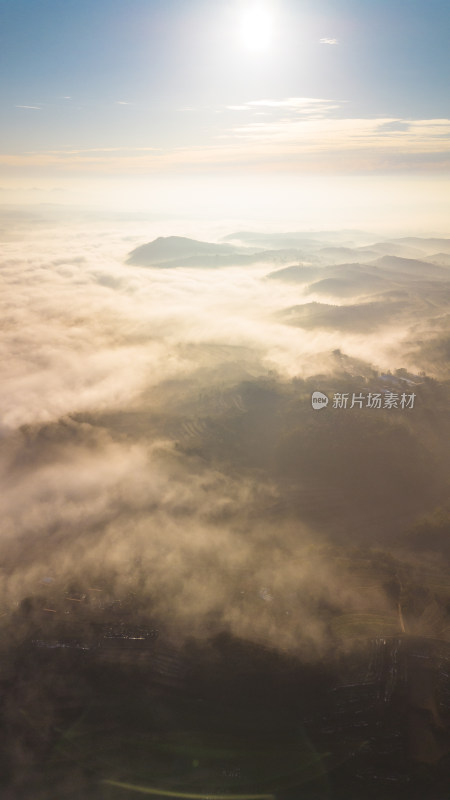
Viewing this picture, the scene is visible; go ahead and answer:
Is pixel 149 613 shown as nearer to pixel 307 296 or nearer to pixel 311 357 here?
pixel 311 357

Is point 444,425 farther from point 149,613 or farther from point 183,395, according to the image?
point 149,613

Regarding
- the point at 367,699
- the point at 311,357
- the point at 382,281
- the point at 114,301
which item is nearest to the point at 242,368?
the point at 311,357

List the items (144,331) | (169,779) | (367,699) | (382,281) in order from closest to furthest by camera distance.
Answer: (169,779), (367,699), (144,331), (382,281)

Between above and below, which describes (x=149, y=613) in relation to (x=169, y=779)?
above

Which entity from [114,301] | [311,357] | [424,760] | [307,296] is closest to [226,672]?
[424,760]

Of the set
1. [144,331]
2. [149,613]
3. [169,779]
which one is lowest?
[169,779]

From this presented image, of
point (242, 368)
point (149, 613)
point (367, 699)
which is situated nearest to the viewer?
point (367, 699)

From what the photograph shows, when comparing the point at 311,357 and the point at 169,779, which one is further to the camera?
the point at 311,357
